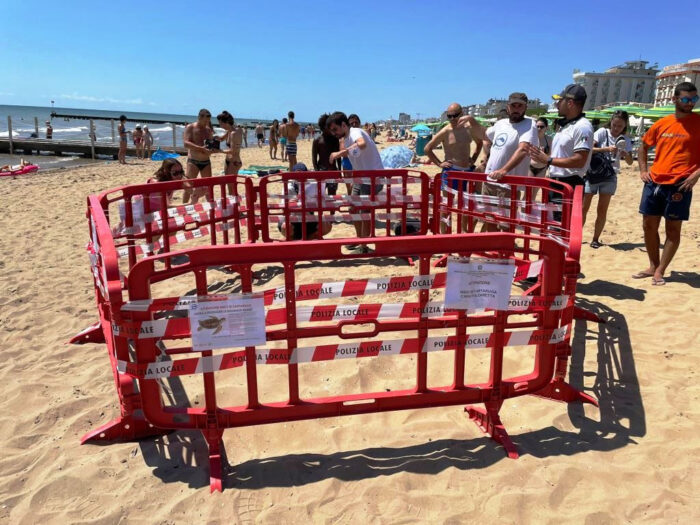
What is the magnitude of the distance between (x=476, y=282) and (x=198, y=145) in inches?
267

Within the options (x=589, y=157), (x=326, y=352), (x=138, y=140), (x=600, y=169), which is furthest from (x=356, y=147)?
(x=138, y=140)

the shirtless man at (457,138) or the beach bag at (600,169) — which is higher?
the shirtless man at (457,138)

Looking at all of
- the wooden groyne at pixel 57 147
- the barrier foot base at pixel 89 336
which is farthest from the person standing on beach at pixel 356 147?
the wooden groyne at pixel 57 147

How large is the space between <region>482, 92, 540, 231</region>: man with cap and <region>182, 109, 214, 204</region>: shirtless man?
4816 mm

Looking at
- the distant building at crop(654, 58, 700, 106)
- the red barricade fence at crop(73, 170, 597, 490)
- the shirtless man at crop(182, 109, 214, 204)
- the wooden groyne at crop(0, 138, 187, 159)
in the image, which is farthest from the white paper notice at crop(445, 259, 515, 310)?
the distant building at crop(654, 58, 700, 106)

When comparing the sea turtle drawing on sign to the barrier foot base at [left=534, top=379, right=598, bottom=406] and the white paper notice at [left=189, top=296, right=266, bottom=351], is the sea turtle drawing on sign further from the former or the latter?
the barrier foot base at [left=534, top=379, right=598, bottom=406]

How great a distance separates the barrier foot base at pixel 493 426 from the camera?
298 centimetres

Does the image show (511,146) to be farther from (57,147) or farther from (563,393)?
(57,147)

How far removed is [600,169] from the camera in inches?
278

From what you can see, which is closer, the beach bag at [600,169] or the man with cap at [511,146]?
the man with cap at [511,146]

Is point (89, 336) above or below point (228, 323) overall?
below

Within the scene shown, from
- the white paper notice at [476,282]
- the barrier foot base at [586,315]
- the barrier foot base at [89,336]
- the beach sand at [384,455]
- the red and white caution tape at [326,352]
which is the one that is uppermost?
the white paper notice at [476,282]

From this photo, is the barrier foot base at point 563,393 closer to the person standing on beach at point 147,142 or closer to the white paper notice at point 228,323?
the white paper notice at point 228,323

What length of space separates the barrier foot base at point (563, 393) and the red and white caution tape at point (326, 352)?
0.42 meters
